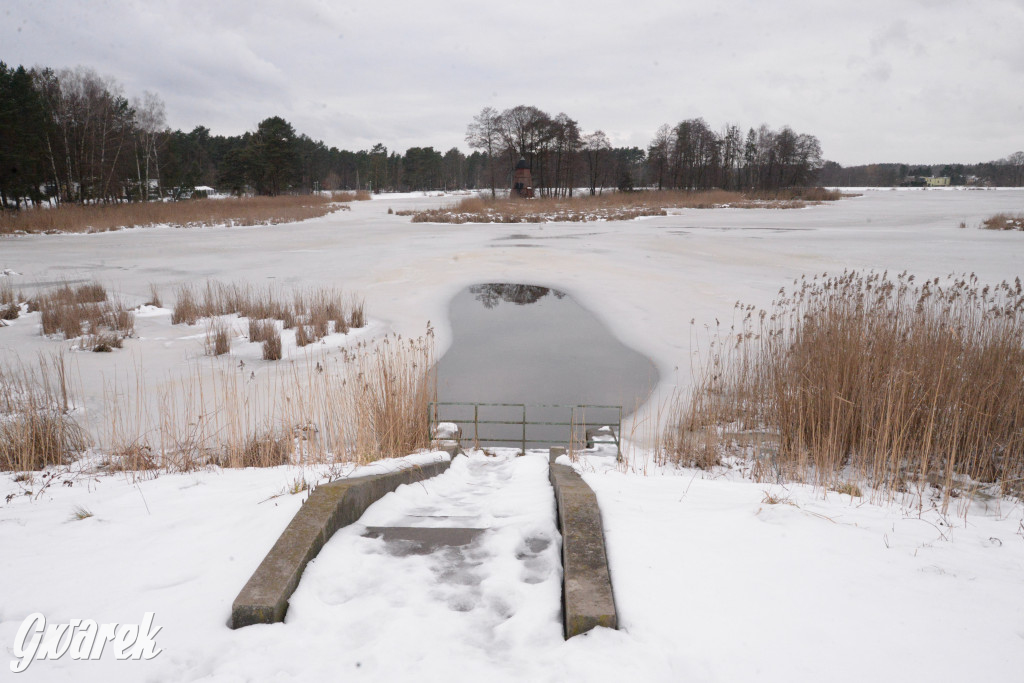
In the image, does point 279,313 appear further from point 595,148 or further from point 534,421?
point 595,148

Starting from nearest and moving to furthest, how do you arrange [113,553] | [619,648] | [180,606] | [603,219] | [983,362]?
[619,648] < [180,606] < [113,553] < [983,362] < [603,219]

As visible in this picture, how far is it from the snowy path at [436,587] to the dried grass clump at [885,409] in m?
2.49

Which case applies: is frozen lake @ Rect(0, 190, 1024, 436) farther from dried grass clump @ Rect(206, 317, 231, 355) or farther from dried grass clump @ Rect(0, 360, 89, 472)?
dried grass clump @ Rect(0, 360, 89, 472)

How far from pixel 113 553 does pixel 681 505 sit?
8.17 ft

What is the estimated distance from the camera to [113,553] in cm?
229

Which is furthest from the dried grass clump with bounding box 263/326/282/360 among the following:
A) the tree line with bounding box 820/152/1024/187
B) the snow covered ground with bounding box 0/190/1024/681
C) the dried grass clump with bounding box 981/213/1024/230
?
the tree line with bounding box 820/152/1024/187

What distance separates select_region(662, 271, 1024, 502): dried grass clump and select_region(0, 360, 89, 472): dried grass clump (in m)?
4.99

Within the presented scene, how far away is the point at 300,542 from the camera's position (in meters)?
2.21

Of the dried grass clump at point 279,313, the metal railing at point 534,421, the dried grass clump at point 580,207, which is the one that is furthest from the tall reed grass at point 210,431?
the dried grass clump at point 580,207

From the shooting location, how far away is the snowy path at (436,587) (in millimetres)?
1838

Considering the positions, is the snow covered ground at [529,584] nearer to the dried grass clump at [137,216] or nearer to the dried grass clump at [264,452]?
the dried grass clump at [264,452]

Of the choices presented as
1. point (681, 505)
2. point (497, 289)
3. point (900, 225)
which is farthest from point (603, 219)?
point (681, 505)

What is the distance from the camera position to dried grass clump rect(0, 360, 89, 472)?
4336 millimetres

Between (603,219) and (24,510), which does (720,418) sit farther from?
(603,219)
